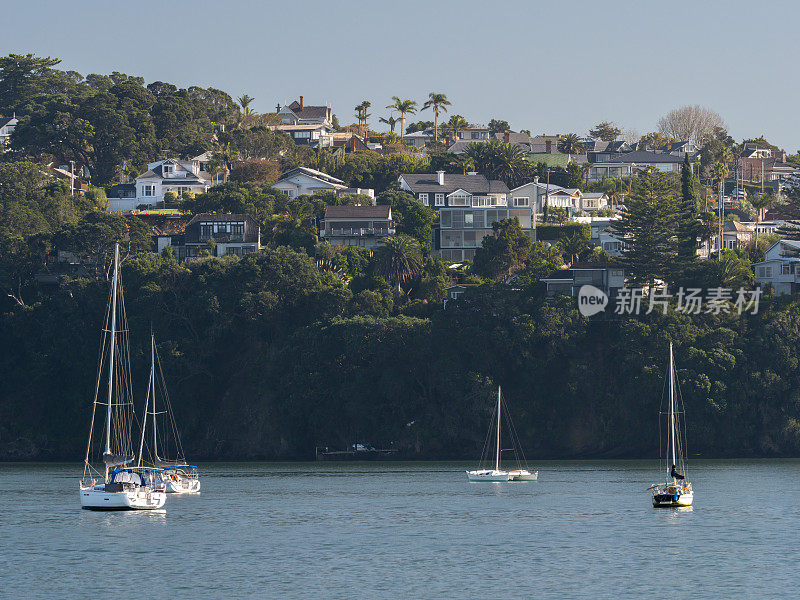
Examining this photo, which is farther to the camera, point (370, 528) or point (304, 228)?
point (304, 228)

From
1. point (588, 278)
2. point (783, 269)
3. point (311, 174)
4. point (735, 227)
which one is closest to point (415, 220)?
point (311, 174)

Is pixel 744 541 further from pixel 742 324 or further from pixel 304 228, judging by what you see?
pixel 304 228

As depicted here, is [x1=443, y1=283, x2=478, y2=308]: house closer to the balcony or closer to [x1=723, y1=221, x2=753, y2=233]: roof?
the balcony

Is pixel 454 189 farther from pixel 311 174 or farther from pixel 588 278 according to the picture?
pixel 588 278

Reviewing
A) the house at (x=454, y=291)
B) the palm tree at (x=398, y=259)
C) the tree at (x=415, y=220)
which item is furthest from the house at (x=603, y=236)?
the palm tree at (x=398, y=259)

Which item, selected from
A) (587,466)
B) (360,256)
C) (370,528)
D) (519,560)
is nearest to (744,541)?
(519,560)

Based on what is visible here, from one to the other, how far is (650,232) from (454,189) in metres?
45.4

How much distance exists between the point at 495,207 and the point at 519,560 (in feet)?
358

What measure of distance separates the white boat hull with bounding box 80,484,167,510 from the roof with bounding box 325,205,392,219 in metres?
87.0

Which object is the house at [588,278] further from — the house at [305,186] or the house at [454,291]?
the house at [305,186]

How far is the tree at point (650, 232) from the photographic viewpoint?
465 ft

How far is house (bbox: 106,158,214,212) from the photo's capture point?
628ft

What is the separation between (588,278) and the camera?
144125 mm

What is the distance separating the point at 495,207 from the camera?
171875 millimetres
